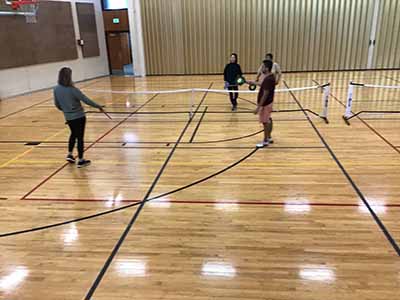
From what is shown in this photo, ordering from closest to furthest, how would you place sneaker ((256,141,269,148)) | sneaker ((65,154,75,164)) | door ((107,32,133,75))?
sneaker ((65,154,75,164)) → sneaker ((256,141,269,148)) → door ((107,32,133,75))

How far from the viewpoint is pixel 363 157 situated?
5664 mm

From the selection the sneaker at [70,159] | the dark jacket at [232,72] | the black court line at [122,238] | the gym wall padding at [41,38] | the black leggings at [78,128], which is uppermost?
the gym wall padding at [41,38]

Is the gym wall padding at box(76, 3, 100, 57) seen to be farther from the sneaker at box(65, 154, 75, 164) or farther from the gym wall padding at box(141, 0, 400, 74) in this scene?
the sneaker at box(65, 154, 75, 164)

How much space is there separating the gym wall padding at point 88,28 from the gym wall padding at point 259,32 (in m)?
2.64

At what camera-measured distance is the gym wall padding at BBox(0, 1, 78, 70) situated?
12.2 metres

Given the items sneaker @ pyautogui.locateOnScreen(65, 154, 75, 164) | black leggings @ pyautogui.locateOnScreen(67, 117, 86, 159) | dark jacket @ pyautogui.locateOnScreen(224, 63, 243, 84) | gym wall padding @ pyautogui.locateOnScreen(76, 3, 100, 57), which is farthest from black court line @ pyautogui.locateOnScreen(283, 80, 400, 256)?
gym wall padding @ pyautogui.locateOnScreen(76, 3, 100, 57)

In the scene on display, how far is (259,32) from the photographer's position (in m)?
17.8

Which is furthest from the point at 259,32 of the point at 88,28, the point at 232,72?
the point at 232,72

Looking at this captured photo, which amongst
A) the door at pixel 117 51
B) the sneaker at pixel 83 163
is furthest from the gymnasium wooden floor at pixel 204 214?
the door at pixel 117 51

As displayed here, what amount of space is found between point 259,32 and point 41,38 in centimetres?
1064

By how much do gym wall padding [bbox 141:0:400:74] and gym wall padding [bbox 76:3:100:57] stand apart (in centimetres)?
264

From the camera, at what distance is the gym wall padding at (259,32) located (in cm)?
1714

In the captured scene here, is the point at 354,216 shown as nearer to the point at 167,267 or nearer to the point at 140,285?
the point at 167,267

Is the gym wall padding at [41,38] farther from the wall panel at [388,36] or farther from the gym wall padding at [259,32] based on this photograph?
the wall panel at [388,36]
